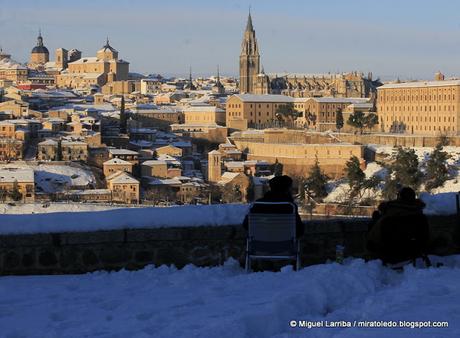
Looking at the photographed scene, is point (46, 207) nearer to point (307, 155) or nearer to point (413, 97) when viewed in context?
point (307, 155)

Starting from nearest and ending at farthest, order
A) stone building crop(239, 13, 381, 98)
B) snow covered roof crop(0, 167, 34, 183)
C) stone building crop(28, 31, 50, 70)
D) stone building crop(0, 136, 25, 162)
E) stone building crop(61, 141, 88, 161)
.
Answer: snow covered roof crop(0, 167, 34, 183) < stone building crop(61, 141, 88, 161) < stone building crop(0, 136, 25, 162) < stone building crop(239, 13, 381, 98) < stone building crop(28, 31, 50, 70)

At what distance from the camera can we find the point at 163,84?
109562 mm

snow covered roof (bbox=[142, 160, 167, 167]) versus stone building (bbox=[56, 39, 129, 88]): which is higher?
stone building (bbox=[56, 39, 129, 88])

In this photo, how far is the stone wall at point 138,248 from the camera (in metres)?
5.80

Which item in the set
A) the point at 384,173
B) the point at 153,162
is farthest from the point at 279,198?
the point at 153,162

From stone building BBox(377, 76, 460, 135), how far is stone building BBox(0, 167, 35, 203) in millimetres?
27831

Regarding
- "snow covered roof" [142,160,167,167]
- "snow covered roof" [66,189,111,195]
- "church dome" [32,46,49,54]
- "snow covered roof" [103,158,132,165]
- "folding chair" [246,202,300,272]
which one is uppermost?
"church dome" [32,46,49,54]

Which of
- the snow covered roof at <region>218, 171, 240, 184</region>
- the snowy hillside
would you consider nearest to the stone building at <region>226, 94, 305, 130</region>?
the snowy hillside

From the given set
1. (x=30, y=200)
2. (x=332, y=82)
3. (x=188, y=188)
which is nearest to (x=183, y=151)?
(x=188, y=188)

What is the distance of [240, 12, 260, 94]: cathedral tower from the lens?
286 feet

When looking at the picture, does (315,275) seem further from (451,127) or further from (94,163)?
(451,127)

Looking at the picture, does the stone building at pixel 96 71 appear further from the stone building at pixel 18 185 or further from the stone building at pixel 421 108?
the stone building at pixel 18 185

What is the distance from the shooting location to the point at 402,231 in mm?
5312

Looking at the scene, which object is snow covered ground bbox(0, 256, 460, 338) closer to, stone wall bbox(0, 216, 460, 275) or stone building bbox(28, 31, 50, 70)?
stone wall bbox(0, 216, 460, 275)
